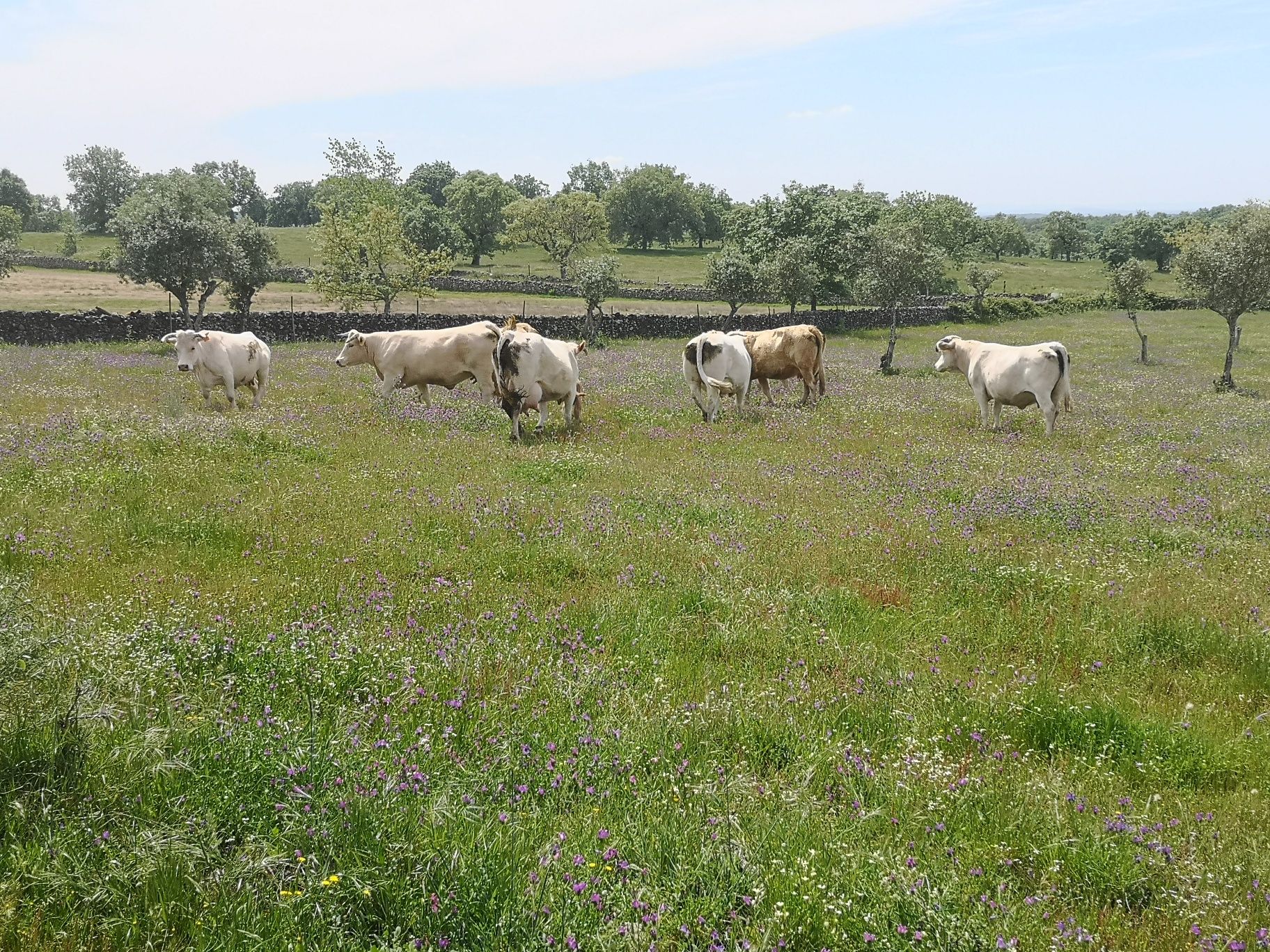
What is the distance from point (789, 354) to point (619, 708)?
54.2 feet

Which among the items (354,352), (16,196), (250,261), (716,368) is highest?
(16,196)

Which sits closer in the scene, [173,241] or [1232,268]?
[1232,268]

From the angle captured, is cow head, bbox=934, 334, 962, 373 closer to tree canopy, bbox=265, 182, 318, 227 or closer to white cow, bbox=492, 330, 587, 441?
white cow, bbox=492, 330, 587, 441

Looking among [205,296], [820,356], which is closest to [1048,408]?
[820,356]

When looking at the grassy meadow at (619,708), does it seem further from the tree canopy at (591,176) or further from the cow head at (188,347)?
the tree canopy at (591,176)

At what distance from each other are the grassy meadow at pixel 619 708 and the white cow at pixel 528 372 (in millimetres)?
3191

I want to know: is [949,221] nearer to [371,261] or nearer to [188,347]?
[371,261]

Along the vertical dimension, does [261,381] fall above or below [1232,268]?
below

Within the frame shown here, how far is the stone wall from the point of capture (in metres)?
31.6

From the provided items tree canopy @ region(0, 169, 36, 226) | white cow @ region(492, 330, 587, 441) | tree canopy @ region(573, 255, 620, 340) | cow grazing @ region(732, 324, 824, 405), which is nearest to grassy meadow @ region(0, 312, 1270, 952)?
white cow @ region(492, 330, 587, 441)

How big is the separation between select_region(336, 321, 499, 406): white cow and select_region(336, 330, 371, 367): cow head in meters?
0.35

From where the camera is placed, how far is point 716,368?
58.6 ft

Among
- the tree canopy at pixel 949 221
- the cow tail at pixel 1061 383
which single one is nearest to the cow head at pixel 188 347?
the cow tail at pixel 1061 383

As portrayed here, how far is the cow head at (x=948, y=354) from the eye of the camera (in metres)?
18.6
